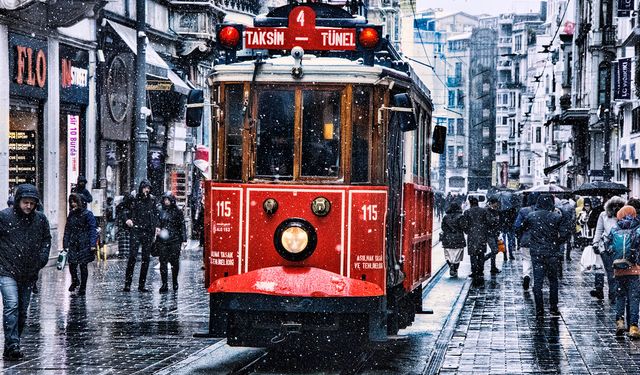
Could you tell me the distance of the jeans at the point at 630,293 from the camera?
16.3m

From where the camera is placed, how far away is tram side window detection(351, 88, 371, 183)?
1343 cm

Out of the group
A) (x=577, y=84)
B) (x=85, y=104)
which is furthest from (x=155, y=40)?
(x=577, y=84)

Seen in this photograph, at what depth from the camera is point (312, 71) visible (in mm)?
13375

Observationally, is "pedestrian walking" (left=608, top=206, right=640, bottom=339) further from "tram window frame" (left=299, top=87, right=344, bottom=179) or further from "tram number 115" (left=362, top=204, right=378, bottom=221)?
"tram window frame" (left=299, top=87, right=344, bottom=179)

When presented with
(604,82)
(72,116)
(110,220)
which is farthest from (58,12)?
(604,82)

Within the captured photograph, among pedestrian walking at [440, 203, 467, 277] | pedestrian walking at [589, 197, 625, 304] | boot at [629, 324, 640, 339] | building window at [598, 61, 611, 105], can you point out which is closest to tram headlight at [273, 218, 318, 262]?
boot at [629, 324, 640, 339]

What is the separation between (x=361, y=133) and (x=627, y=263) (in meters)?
4.40

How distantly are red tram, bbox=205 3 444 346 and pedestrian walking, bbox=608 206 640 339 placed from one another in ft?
12.7

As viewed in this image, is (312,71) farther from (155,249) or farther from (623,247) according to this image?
(155,249)

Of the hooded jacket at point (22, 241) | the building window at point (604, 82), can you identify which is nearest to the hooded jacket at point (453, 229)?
the hooded jacket at point (22, 241)

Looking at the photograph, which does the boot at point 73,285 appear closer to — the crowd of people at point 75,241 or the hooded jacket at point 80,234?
the crowd of people at point 75,241

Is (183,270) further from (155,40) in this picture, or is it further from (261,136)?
(261,136)

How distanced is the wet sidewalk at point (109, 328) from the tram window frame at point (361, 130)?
269 cm

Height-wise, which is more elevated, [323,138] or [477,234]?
[323,138]
